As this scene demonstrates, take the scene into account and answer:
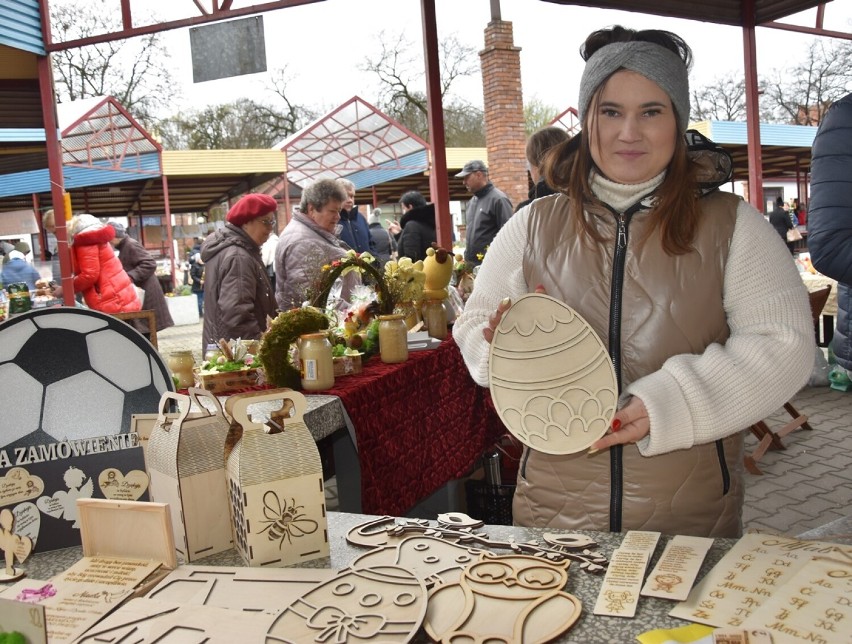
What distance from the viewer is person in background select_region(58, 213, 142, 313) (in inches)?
199

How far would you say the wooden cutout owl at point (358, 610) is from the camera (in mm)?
856

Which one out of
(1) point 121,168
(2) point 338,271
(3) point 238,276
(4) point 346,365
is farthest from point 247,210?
(1) point 121,168

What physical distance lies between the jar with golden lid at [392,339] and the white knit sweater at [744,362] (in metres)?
1.72

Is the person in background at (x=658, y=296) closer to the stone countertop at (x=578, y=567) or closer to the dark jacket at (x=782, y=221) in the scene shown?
the stone countertop at (x=578, y=567)

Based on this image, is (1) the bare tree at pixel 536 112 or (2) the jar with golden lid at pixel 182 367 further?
(1) the bare tree at pixel 536 112

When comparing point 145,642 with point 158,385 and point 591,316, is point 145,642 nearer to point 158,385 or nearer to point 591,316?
point 158,385

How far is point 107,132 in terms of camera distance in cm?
1617

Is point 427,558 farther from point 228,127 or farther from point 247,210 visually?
point 228,127

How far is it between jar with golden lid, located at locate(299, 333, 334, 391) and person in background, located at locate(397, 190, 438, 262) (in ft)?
13.6

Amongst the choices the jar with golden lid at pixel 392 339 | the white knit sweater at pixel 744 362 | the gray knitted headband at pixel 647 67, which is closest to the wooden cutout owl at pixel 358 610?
the white knit sweater at pixel 744 362

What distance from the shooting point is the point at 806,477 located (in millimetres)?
4078

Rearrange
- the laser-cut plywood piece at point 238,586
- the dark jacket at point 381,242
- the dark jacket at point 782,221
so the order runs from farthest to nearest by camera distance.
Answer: the dark jacket at point 782,221
the dark jacket at point 381,242
the laser-cut plywood piece at point 238,586

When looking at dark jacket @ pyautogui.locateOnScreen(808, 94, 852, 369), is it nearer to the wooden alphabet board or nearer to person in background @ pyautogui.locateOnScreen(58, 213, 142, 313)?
the wooden alphabet board

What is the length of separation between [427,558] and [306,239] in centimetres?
329
